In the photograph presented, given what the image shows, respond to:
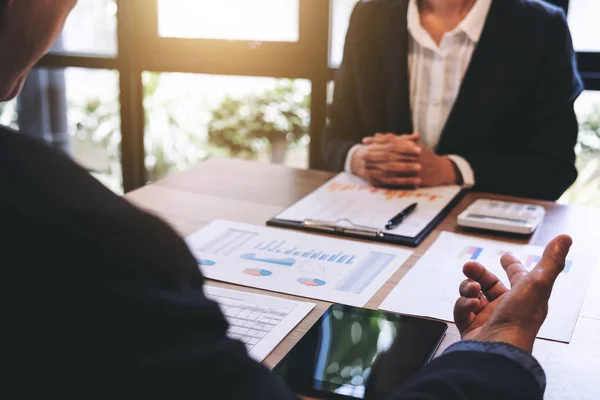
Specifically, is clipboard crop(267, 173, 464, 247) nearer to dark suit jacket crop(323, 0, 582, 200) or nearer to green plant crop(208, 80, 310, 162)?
dark suit jacket crop(323, 0, 582, 200)

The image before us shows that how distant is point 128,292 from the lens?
51 centimetres

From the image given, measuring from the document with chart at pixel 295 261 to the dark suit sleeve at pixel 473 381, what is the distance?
31cm

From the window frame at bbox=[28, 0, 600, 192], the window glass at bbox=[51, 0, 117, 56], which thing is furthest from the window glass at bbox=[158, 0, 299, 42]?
the window glass at bbox=[51, 0, 117, 56]

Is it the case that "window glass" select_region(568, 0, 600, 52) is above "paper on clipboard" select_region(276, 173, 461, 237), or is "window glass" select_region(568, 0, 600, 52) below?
above

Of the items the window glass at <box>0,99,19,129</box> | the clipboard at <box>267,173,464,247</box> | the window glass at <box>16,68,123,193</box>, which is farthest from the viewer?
the window glass at <box>0,99,19,129</box>

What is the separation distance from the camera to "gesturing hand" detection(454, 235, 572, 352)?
79 cm

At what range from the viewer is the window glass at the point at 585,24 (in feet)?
7.91

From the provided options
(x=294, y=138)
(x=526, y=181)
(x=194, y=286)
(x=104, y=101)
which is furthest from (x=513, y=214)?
(x=104, y=101)

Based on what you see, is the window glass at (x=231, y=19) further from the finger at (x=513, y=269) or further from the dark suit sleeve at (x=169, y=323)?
the dark suit sleeve at (x=169, y=323)

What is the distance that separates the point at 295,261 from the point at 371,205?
0.37m

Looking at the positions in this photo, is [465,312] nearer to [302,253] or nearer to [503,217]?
[302,253]

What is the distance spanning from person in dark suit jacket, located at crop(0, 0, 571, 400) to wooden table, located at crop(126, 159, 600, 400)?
1.02ft

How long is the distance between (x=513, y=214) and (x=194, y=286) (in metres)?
0.99

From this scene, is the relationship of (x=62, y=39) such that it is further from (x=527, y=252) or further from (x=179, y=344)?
(x=179, y=344)
